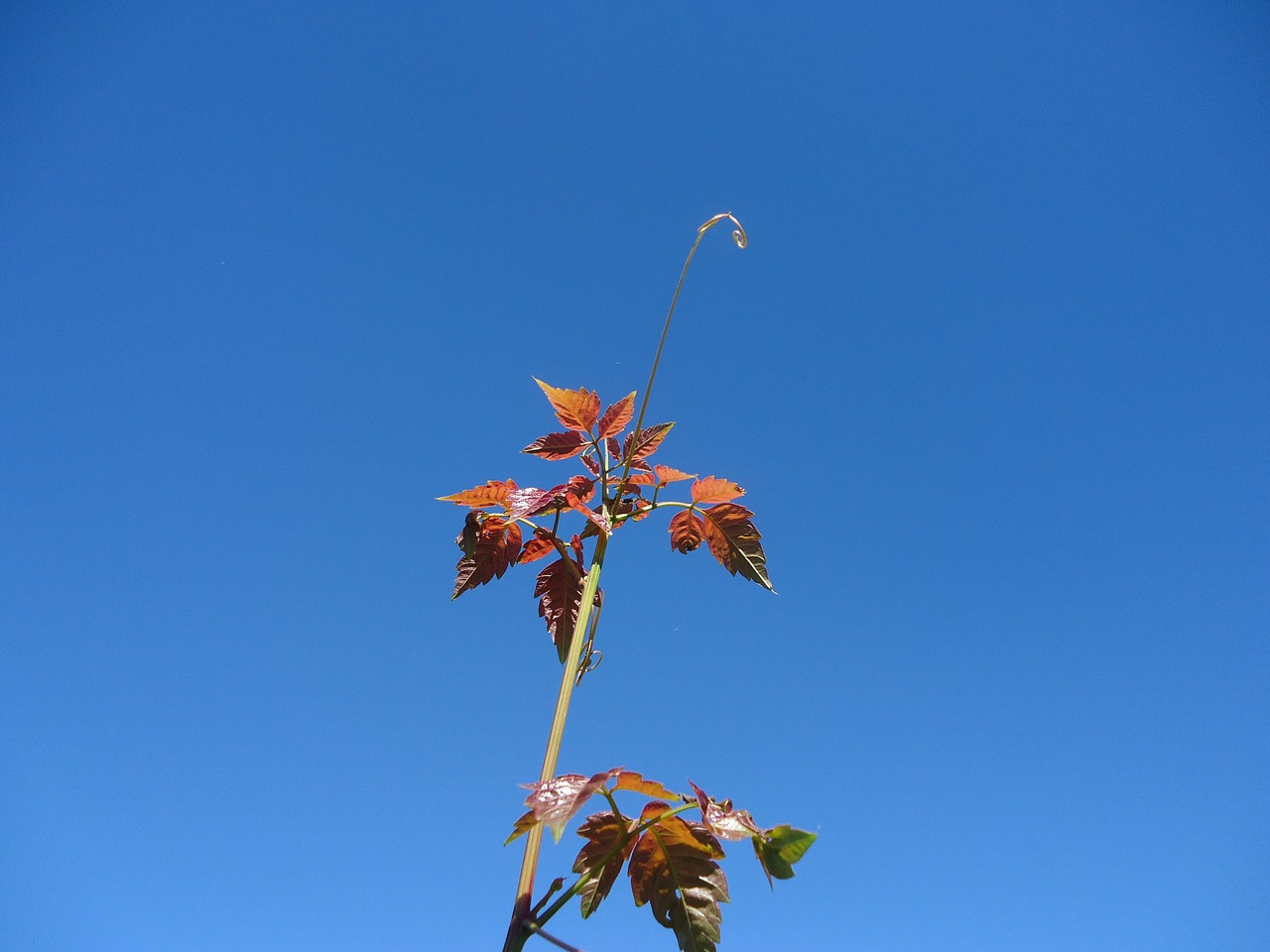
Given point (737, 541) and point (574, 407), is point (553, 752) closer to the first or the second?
point (737, 541)

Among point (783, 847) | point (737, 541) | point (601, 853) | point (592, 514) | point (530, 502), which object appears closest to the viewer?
point (783, 847)

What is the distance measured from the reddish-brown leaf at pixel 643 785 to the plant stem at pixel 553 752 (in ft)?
0.37

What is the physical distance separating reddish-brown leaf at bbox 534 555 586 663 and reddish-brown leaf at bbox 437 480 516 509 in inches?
7.0

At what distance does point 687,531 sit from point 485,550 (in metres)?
0.44

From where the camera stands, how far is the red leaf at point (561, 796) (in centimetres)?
87

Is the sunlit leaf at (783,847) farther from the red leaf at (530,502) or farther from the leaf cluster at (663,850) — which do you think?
the red leaf at (530,502)

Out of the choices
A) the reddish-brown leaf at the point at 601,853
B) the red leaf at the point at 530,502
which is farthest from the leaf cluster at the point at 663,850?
the red leaf at the point at 530,502

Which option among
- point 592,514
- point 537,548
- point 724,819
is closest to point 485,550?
point 537,548

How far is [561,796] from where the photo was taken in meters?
0.93

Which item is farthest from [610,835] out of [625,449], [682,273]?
[682,273]

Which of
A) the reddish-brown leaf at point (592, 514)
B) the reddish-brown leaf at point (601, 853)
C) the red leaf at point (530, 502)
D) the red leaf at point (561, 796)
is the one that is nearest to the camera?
the red leaf at point (561, 796)

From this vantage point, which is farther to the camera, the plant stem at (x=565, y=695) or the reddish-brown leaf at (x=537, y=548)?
the reddish-brown leaf at (x=537, y=548)

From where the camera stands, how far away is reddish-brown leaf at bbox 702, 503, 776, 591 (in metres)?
1.45

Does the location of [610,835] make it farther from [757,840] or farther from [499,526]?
[499,526]
